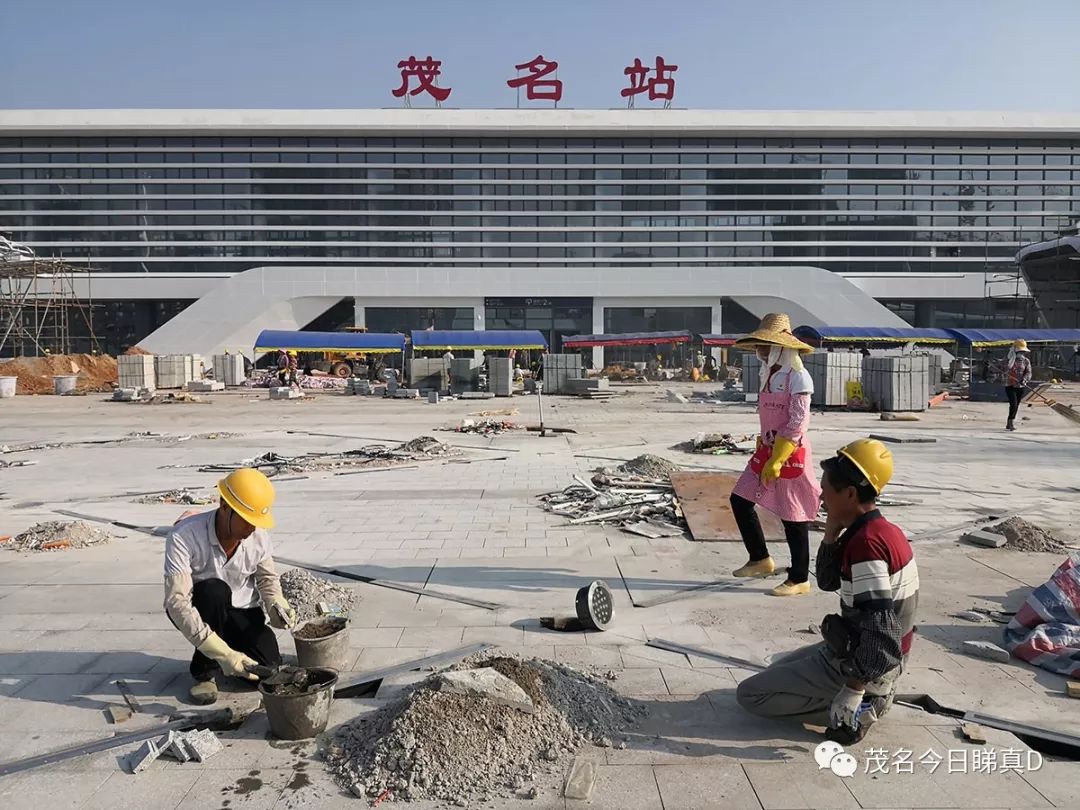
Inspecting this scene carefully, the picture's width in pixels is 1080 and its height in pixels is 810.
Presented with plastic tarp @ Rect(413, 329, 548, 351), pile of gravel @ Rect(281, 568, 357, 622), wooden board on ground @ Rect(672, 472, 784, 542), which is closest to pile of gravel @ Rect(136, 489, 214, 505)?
pile of gravel @ Rect(281, 568, 357, 622)

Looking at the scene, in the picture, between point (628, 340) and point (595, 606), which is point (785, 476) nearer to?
point (595, 606)

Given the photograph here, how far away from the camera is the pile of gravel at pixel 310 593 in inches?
193

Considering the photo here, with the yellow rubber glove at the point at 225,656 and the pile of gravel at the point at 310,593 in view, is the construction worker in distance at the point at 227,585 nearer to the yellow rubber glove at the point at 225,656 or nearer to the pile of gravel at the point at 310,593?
the yellow rubber glove at the point at 225,656

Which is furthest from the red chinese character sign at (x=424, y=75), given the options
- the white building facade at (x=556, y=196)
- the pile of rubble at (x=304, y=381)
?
the pile of rubble at (x=304, y=381)

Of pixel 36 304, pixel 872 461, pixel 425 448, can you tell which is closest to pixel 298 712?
pixel 872 461

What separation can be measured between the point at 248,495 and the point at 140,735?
1.13 m

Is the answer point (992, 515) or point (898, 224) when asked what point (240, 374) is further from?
point (898, 224)

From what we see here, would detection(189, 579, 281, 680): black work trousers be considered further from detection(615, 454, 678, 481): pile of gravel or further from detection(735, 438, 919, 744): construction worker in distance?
detection(615, 454, 678, 481): pile of gravel

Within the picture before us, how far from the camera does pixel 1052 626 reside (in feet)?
14.0

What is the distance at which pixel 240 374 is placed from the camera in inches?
1420

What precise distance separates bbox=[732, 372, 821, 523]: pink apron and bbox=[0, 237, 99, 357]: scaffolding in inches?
1535

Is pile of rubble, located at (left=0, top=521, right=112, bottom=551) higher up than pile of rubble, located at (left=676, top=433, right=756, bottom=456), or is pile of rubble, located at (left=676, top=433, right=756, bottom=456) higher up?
pile of rubble, located at (left=676, top=433, right=756, bottom=456)

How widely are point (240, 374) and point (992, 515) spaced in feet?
112

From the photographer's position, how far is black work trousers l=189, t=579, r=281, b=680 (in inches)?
147
